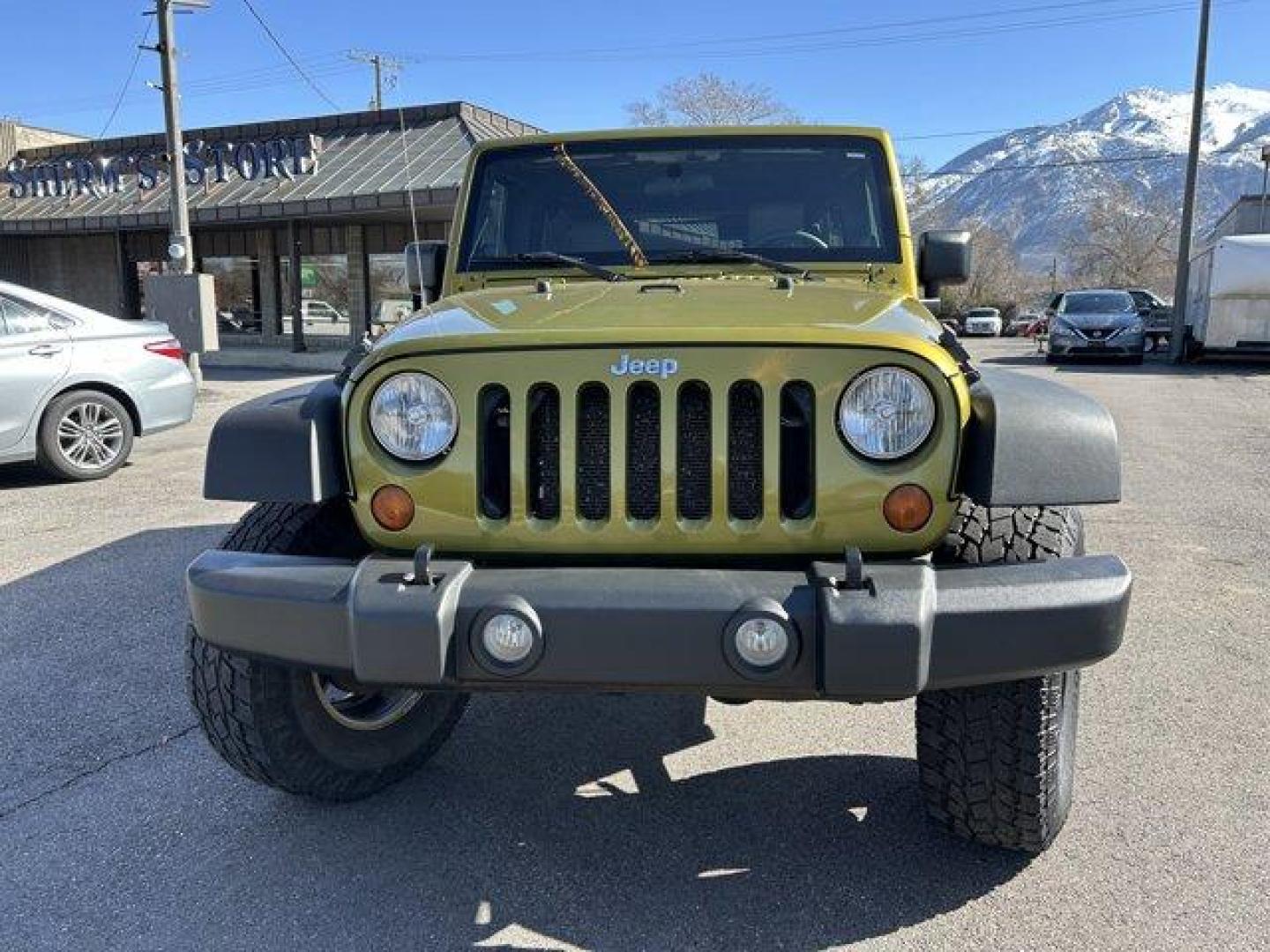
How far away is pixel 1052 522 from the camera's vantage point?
2.33 meters

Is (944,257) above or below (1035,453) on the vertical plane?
above

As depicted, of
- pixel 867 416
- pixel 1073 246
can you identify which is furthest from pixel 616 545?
pixel 1073 246

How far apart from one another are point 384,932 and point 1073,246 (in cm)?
7785

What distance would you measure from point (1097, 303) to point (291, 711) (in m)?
20.7

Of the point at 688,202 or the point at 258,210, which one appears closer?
the point at 688,202

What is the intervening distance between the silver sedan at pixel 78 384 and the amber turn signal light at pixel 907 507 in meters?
6.87

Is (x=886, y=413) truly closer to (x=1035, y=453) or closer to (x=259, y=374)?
(x=1035, y=453)

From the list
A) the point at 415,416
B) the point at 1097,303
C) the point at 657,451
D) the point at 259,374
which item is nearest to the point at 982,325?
the point at 1097,303

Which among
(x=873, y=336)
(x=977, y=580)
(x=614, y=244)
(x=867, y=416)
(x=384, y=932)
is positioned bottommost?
(x=384, y=932)

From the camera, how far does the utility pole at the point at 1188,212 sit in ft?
69.6

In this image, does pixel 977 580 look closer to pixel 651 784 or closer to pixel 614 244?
pixel 651 784

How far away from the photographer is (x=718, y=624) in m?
1.94

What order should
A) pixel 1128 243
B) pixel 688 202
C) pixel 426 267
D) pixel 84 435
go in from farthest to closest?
pixel 1128 243 < pixel 84 435 < pixel 426 267 < pixel 688 202

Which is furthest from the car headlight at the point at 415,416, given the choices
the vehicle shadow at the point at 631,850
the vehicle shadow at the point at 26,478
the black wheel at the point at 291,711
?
the vehicle shadow at the point at 26,478
